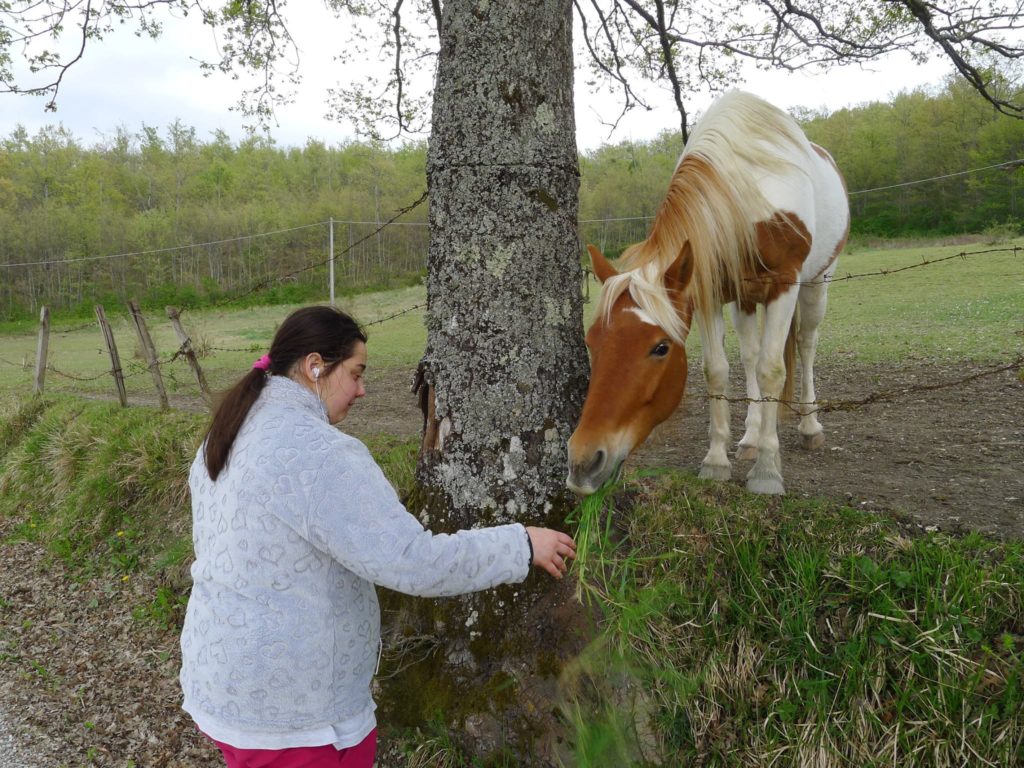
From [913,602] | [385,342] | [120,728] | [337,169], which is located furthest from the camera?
[337,169]

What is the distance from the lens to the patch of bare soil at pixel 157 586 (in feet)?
10.5

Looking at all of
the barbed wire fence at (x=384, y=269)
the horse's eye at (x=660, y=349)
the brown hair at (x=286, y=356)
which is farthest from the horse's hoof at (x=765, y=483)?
the brown hair at (x=286, y=356)

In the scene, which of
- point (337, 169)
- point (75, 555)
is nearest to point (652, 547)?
point (75, 555)

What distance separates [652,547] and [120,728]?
276 centimetres

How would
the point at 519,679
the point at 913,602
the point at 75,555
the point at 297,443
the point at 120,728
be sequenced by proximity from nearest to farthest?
the point at 297,443 → the point at 913,602 → the point at 519,679 → the point at 120,728 → the point at 75,555

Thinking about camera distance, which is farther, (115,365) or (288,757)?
(115,365)

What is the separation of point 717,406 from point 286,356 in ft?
9.40

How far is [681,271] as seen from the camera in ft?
10.0

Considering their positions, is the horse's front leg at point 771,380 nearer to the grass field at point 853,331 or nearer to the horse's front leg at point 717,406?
the horse's front leg at point 717,406

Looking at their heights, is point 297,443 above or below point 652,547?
above

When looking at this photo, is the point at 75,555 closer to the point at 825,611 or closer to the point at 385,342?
the point at 825,611

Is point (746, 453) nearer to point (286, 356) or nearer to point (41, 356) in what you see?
point (286, 356)

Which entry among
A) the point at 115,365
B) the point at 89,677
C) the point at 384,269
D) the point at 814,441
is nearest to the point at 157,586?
the point at 89,677

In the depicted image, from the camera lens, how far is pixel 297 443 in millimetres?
1620
